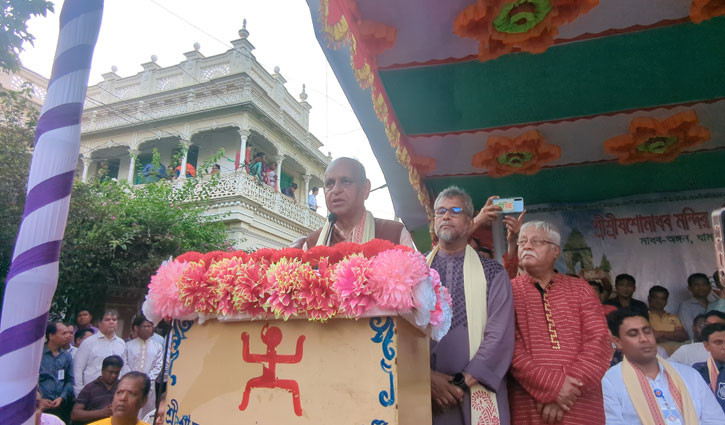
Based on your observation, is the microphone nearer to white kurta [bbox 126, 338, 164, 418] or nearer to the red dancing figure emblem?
the red dancing figure emblem

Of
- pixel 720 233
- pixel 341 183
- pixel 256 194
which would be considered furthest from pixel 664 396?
pixel 256 194

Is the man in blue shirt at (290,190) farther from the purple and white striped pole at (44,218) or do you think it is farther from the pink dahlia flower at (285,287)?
the pink dahlia flower at (285,287)

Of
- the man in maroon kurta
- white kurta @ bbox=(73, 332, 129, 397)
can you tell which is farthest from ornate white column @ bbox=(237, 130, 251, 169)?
the man in maroon kurta

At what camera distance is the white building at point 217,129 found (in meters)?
15.3

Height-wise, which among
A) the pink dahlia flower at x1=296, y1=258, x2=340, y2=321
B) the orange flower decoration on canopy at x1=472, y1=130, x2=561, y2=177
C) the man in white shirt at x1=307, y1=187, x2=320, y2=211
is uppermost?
the man in white shirt at x1=307, y1=187, x2=320, y2=211

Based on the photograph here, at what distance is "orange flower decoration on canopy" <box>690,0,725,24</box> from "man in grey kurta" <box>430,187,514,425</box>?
1644mm

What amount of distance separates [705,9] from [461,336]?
228 cm

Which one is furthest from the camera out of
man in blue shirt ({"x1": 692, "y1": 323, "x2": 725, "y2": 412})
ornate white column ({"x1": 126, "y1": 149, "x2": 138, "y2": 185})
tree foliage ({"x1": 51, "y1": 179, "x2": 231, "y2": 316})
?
ornate white column ({"x1": 126, "y1": 149, "x2": 138, "y2": 185})

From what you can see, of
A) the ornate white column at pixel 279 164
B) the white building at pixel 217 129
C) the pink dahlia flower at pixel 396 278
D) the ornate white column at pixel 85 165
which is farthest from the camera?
the ornate white column at pixel 85 165

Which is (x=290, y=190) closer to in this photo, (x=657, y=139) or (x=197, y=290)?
(x=657, y=139)

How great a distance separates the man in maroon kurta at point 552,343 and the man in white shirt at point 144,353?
4.98 meters

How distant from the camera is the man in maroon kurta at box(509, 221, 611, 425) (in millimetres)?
2264

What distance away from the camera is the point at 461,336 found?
2.36m

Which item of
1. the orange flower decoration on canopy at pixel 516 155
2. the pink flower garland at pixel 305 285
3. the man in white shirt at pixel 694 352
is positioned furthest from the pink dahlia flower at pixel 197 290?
the man in white shirt at pixel 694 352
